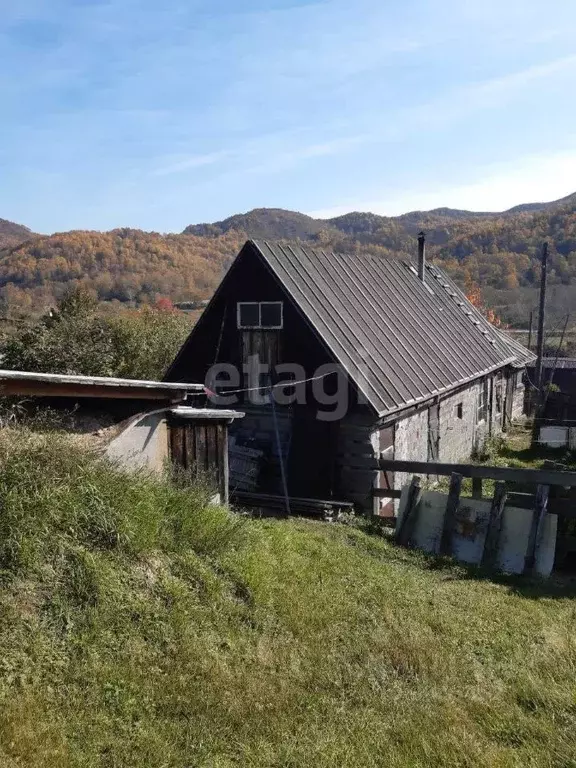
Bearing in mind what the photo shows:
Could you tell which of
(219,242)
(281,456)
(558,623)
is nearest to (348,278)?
(281,456)

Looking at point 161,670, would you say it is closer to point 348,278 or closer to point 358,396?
point 358,396

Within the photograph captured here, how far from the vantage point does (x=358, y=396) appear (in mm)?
13125

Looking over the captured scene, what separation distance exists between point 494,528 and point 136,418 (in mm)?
6282

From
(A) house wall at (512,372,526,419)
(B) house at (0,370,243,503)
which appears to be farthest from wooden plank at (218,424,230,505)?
(A) house wall at (512,372,526,419)

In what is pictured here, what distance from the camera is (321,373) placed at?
1398cm

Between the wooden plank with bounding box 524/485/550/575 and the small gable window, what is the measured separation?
6893 mm

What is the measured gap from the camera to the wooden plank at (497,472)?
10656 millimetres

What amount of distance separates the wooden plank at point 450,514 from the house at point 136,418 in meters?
3.95

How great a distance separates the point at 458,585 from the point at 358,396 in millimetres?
4974

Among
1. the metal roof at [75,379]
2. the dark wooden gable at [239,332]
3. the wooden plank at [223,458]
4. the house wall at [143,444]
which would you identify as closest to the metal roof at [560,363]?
the dark wooden gable at [239,332]

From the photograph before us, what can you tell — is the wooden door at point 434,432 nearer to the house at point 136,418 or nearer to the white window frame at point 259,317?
the white window frame at point 259,317

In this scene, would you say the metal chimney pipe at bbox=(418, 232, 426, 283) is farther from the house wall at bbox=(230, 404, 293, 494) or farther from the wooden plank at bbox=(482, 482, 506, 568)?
the wooden plank at bbox=(482, 482, 506, 568)

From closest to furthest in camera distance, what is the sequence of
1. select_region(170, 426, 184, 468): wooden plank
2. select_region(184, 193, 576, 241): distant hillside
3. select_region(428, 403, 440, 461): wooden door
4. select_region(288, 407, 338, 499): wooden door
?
select_region(170, 426, 184, 468): wooden plank
select_region(288, 407, 338, 499): wooden door
select_region(428, 403, 440, 461): wooden door
select_region(184, 193, 576, 241): distant hillside

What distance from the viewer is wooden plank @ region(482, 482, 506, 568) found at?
1047 centimetres
